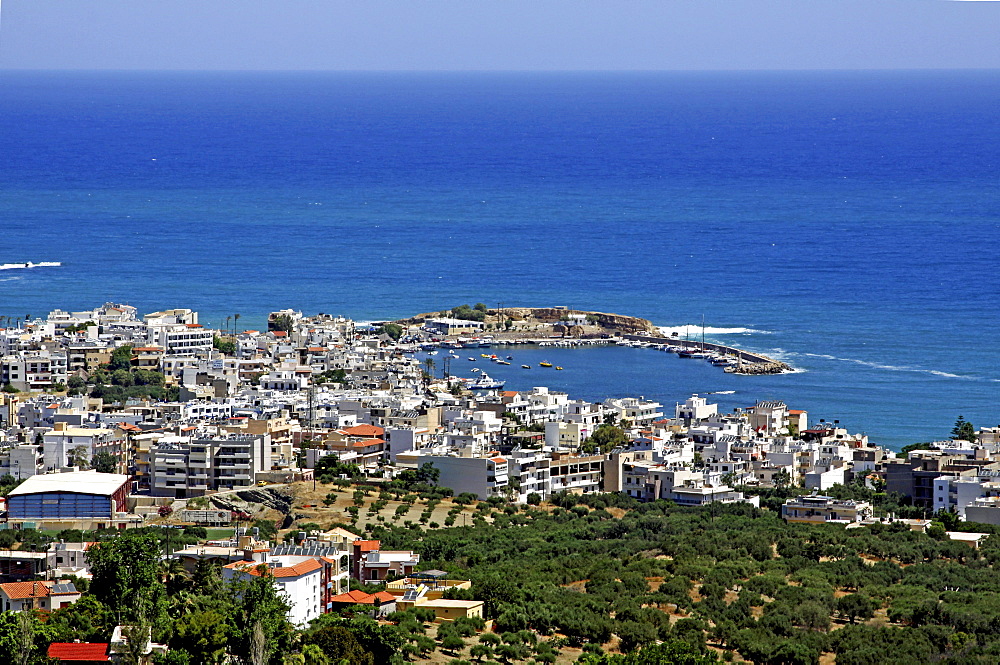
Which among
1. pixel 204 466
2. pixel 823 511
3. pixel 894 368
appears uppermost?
pixel 894 368

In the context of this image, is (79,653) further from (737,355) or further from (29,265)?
(29,265)

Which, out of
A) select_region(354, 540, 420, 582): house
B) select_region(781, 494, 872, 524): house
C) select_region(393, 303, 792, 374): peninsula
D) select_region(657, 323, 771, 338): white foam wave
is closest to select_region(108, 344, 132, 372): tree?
select_region(393, 303, 792, 374): peninsula

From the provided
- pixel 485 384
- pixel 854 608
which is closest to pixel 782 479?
pixel 854 608

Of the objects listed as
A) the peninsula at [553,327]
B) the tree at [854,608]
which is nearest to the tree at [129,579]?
the tree at [854,608]

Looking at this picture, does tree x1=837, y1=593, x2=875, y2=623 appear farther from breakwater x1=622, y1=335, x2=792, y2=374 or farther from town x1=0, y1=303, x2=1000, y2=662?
breakwater x1=622, y1=335, x2=792, y2=374

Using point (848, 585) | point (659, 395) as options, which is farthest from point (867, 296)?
point (848, 585)

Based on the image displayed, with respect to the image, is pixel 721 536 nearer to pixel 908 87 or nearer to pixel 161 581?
pixel 161 581
